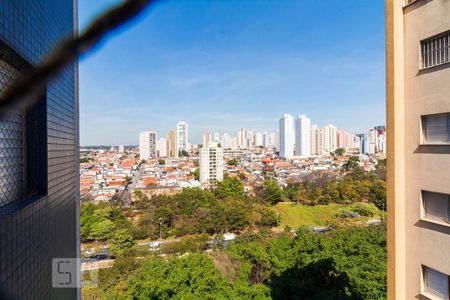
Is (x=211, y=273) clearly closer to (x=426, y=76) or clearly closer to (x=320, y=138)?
(x=426, y=76)

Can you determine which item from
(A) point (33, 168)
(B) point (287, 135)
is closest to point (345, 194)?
(A) point (33, 168)

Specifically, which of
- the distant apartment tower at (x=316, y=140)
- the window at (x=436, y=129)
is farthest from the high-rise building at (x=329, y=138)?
the window at (x=436, y=129)

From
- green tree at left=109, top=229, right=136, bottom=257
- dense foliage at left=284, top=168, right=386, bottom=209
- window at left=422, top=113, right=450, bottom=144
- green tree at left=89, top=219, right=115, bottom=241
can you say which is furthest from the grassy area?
window at left=422, top=113, right=450, bottom=144

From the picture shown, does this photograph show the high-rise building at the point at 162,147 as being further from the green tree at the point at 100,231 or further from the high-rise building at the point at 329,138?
the green tree at the point at 100,231

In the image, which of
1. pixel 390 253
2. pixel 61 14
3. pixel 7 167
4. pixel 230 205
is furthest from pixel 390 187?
pixel 230 205

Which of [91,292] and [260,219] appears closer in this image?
[91,292]

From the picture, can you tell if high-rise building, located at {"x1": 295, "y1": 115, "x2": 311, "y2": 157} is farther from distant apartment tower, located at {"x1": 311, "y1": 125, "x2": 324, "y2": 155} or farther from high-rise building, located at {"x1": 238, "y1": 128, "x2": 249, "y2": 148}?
high-rise building, located at {"x1": 238, "y1": 128, "x2": 249, "y2": 148}
